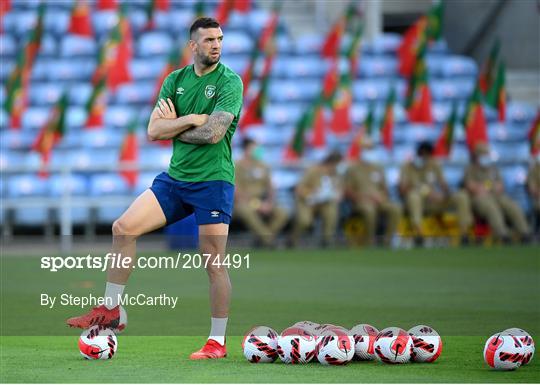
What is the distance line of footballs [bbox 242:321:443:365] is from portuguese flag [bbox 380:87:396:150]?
16606 millimetres

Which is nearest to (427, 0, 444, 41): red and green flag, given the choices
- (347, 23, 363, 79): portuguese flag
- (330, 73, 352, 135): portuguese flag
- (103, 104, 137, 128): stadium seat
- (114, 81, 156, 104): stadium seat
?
(347, 23, 363, 79): portuguese flag

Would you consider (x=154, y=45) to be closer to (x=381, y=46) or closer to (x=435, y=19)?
(x=381, y=46)

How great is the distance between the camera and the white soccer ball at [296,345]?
7879 mm

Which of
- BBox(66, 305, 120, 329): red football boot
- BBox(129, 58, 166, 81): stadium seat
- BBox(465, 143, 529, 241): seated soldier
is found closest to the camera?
BBox(66, 305, 120, 329): red football boot

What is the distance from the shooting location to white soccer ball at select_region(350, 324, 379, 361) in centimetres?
800

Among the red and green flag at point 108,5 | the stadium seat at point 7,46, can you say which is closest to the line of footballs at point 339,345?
the stadium seat at point 7,46

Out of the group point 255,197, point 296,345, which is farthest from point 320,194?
point 296,345

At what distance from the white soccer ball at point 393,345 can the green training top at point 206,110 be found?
146 cm

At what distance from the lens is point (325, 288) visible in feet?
46.7

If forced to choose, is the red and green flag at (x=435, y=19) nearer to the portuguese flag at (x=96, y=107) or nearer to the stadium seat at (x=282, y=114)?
the stadium seat at (x=282, y=114)

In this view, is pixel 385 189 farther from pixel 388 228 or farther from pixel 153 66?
pixel 153 66

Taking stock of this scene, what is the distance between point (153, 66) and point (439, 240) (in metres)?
7.37
